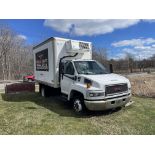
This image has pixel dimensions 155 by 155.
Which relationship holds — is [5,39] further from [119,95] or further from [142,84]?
[119,95]

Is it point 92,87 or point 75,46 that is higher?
point 75,46

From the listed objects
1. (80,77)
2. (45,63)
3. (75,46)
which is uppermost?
(75,46)

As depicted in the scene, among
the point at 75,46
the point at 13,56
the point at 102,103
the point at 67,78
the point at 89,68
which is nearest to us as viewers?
the point at 102,103

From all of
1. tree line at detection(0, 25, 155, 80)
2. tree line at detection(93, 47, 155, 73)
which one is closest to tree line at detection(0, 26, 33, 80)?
tree line at detection(0, 25, 155, 80)

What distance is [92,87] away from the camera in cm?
680

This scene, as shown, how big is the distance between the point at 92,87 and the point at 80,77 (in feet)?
2.62

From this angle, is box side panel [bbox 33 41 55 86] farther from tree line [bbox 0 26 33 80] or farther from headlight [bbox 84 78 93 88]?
tree line [bbox 0 26 33 80]

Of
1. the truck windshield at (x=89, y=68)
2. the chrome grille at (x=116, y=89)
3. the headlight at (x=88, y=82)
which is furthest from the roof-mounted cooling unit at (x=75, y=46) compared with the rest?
the chrome grille at (x=116, y=89)

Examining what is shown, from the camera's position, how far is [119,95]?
710cm

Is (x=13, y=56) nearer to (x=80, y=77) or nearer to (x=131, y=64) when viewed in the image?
(x=131, y=64)

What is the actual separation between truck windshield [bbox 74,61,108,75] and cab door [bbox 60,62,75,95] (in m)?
0.28

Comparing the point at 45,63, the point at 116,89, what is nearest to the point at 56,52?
the point at 45,63

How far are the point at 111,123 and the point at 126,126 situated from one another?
0.52m

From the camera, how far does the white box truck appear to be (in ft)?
22.3
